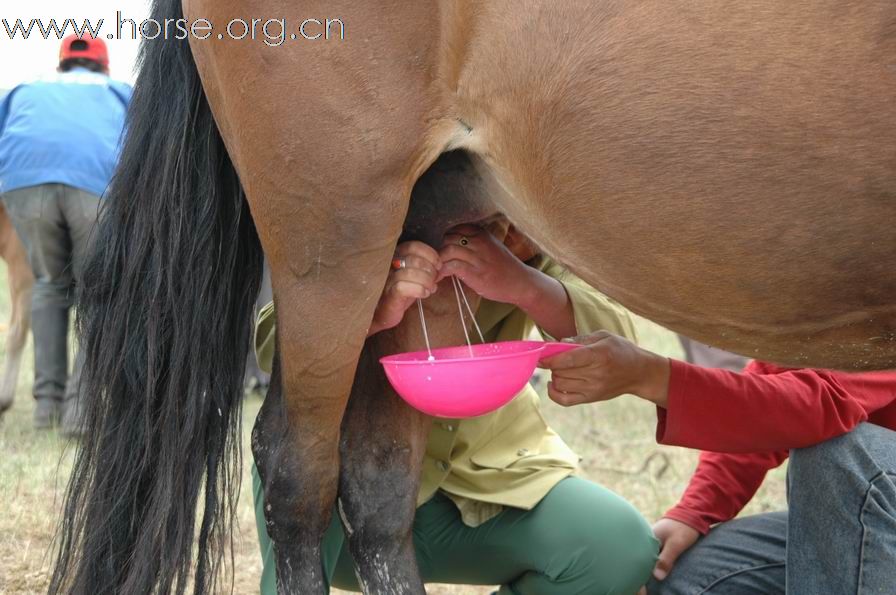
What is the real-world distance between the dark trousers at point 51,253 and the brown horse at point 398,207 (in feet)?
7.76

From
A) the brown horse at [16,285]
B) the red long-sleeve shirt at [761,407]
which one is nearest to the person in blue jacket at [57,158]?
the brown horse at [16,285]

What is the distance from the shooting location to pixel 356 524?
1742mm

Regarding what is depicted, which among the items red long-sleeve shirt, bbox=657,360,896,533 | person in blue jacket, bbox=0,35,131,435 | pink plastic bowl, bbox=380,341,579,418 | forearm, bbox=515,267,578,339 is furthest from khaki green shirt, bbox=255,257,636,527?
person in blue jacket, bbox=0,35,131,435

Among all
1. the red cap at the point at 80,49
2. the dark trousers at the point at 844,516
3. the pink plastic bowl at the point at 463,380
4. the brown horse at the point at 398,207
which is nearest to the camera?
the brown horse at the point at 398,207

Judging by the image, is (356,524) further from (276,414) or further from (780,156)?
(780,156)

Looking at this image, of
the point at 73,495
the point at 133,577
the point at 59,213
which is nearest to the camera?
the point at 133,577

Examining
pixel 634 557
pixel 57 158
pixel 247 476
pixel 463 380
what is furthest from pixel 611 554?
pixel 57 158

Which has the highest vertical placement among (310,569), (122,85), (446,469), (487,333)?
(122,85)

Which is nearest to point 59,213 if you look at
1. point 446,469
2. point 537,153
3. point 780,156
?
point 446,469

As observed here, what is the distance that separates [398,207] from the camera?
1441 mm

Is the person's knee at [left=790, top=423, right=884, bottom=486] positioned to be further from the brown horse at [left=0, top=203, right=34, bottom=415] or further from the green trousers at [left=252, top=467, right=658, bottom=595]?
the brown horse at [left=0, top=203, right=34, bottom=415]

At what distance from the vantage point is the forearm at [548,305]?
5.84 ft

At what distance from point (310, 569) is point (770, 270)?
928 millimetres

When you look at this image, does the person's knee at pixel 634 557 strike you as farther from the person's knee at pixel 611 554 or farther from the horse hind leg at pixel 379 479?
the horse hind leg at pixel 379 479
